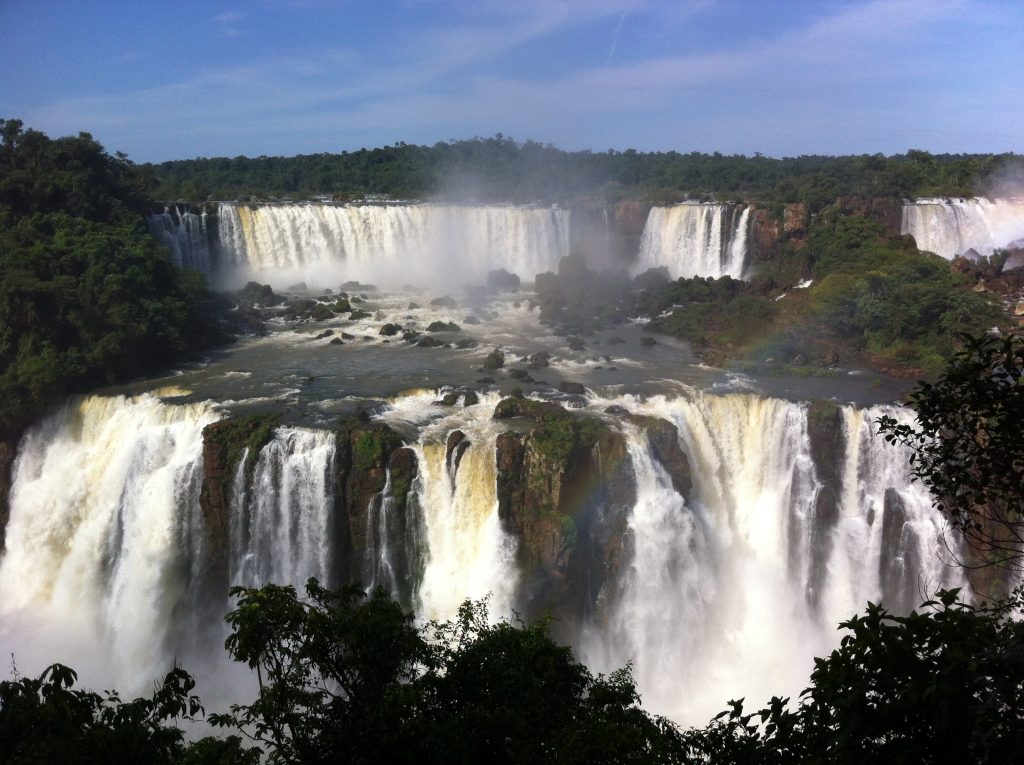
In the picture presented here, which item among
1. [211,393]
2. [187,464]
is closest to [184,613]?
[187,464]

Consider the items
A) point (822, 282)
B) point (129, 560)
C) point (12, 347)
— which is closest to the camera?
point (129, 560)

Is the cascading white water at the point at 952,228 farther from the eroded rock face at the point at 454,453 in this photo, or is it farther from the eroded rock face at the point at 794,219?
the eroded rock face at the point at 454,453

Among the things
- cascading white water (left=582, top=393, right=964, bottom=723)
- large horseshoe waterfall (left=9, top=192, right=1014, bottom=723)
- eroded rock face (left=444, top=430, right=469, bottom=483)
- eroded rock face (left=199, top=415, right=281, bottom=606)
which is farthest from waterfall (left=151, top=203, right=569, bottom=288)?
cascading white water (left=582, top=393, right=964, bottom=723)

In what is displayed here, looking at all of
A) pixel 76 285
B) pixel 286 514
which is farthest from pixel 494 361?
pixel 76 285

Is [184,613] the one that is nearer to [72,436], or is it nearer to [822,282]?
[72,436]

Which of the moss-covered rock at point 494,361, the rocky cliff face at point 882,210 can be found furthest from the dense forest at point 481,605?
the moss-covered rock at point 494,361

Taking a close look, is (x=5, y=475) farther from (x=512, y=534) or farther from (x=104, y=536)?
(x=512, y=534)
